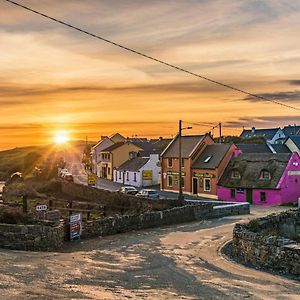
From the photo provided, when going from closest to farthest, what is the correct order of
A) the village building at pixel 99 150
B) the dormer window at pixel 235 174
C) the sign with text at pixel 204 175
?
the dormer window at pixel 235 174 → the sign with text at pixel 204 175 → the village building at pixel 99 150

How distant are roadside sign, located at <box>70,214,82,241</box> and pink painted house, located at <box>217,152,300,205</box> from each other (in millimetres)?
33990

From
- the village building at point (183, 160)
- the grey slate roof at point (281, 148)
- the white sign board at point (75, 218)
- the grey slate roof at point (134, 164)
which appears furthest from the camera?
the grey slate roof at point (281, 148)

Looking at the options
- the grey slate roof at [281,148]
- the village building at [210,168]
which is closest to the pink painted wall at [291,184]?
the village building at [210,168]

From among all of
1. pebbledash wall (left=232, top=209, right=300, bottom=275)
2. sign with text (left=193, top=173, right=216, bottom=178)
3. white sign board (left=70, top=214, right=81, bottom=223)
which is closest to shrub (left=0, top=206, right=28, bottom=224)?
white sign board (left=70, top=214, right=81, bottom=223)

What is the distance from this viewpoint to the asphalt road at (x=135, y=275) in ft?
44.0

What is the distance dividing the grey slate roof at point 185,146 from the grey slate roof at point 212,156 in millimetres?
1506

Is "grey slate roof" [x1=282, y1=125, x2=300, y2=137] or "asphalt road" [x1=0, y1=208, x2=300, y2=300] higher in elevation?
"grey slate roof" [x1=282, y1=125, x2=300, y2=137]

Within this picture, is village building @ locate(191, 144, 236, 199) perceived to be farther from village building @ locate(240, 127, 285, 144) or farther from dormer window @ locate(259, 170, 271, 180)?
village building @ locate(240, 127, 285, 144)

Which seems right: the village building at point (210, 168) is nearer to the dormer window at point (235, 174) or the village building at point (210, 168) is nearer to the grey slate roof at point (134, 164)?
the dormer window at point (235, 174)

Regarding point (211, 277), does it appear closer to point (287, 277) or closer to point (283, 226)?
point (287, 277)

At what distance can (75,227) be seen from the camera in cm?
2492

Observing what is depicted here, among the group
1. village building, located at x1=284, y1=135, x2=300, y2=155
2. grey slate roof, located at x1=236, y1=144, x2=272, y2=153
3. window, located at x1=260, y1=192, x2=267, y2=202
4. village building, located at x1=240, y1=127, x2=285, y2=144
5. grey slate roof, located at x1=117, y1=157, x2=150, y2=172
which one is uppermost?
village building, located at x1=240, y1=127, x2=285, y2=144

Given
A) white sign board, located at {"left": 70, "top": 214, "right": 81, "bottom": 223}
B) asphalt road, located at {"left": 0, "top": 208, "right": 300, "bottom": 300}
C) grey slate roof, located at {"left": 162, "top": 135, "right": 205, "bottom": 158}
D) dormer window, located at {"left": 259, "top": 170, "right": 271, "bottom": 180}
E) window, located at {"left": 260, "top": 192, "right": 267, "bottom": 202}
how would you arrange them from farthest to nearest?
grey slate roof, located at {"left": 162, "top": 135, "right": 205, "bottom": 158} < dormer window, located at {"left": 259, "top": 170, "right": 271, "bottom": 180} < window, located at {"left": 260, "top": 192, "right": 267, "bottom": 202} < white sign board, located at {"left": 70, "top": 214, "right": 81, "bottom": 223} < asphalt road, located at {"left": 0, "top": 208, "right": 300, "bottom": 300}

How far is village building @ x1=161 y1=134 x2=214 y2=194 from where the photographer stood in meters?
64.5
